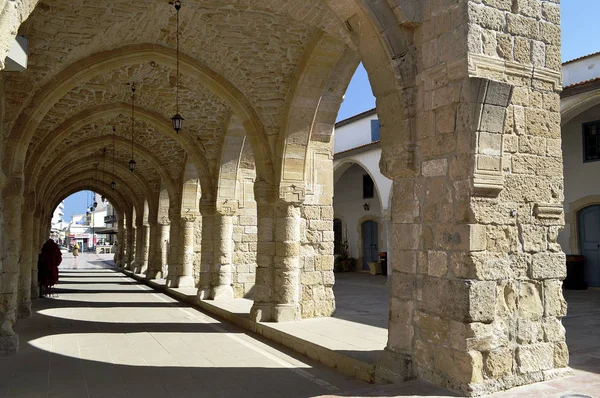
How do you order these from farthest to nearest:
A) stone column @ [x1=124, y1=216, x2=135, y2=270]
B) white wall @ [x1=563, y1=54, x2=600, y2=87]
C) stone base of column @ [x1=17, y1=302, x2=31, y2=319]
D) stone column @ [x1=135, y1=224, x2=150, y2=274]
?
stone column @ [x1=124, y1=216, x2=135, y2=270] → stone column @ [x1=135, y1=224, x2=150, y2=274] → white wall @ [x1=563, y1=54, x2=600, y2=87] → stone base of column @ [x1=17, y1=302, x2=31, y2=319]

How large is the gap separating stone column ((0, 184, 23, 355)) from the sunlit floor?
0.24 metres

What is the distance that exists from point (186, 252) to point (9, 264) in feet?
20.9

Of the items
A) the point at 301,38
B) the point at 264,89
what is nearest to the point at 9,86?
the point at 264,89

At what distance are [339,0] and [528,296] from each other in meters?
2.96

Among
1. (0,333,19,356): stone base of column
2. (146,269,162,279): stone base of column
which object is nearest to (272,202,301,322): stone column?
(0,333,19,356): stone base of column

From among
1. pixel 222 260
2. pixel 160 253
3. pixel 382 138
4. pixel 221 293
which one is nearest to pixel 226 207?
pixel 222 260

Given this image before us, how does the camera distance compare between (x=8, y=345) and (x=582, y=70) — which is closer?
(x=8, y=345)

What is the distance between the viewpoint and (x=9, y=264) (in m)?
6.31

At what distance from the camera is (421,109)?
4012 mm

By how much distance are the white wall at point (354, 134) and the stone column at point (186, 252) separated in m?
7.43

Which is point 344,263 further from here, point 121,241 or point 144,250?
point 121,241

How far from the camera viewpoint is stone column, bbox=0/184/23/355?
582 cm

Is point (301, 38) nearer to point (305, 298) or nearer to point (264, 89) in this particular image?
point (264, 89)

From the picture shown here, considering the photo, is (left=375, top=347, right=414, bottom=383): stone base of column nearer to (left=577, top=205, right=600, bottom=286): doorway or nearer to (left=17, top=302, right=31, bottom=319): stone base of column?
(left=17, top=302, right=31, bottom=319): stone base of column
